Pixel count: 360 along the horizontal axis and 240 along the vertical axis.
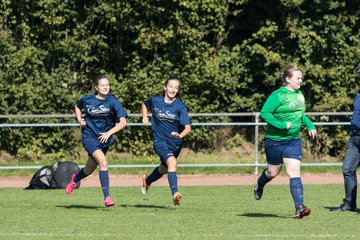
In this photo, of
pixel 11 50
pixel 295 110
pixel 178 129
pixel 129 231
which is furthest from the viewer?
pixel 11 50

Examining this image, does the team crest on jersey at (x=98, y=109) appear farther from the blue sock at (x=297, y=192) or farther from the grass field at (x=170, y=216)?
the blue sock at (x=297, y=192)

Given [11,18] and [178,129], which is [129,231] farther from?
[11,18]

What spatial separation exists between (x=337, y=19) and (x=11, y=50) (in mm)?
7770

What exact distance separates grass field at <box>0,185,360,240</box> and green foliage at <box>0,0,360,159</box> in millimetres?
6244

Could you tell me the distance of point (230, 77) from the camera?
24.1 metres

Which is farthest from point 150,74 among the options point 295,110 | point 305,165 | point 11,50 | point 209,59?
point 295,110

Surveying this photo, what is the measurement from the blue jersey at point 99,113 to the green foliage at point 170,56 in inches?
362

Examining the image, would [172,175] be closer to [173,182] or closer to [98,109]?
[173,182]

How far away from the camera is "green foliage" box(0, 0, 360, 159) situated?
921 inches

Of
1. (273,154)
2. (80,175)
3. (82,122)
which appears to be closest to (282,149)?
(273,154)

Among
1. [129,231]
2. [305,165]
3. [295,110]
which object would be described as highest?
[295,110]

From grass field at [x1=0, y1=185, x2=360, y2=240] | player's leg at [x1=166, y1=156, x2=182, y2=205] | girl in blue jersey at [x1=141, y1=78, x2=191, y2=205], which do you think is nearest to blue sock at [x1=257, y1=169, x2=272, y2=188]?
grass field at [x1=0, y1=185, x2=360, y2=240]

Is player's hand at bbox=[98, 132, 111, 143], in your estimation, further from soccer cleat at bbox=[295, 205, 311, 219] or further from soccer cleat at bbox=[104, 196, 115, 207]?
soccer cleat at bbox=[295, 205, 311, 219]

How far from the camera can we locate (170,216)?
498 inches
